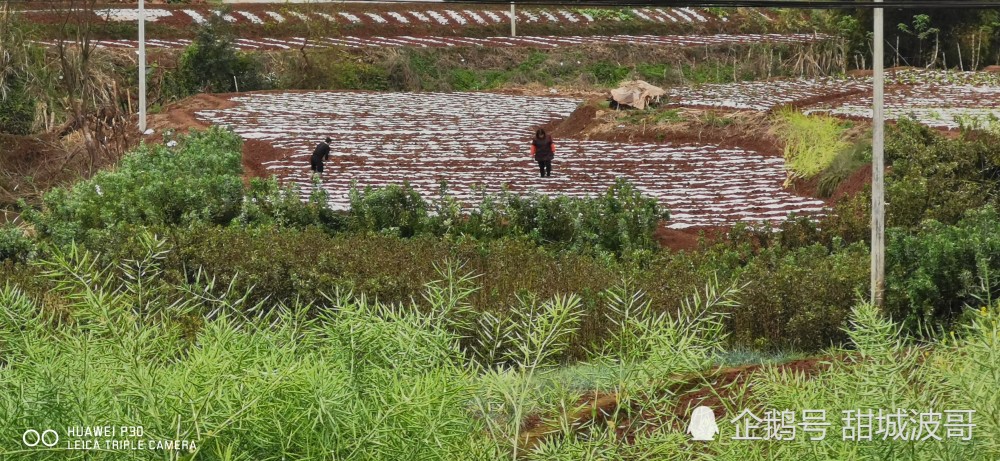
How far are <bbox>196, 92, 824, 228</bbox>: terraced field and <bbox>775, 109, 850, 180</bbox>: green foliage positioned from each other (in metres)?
0.37

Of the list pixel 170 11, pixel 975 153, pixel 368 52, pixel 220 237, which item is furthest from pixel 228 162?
pixel 170 11

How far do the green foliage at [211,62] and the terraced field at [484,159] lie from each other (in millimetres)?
5119

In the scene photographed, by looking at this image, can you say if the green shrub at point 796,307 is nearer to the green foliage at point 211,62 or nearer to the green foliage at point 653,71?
the green foliage at point 211,62

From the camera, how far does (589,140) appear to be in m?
25.9

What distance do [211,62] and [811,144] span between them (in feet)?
67.9

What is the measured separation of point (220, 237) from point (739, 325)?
510 centimetres

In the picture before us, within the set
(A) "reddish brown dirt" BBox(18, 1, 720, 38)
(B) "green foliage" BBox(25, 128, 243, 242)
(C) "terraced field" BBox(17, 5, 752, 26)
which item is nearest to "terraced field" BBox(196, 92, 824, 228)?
(B) "green foliage" BBox(25, 128, 243, 242)

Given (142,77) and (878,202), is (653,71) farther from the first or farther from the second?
(878,202)

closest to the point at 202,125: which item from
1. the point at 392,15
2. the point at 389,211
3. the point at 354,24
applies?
the point at 389,211

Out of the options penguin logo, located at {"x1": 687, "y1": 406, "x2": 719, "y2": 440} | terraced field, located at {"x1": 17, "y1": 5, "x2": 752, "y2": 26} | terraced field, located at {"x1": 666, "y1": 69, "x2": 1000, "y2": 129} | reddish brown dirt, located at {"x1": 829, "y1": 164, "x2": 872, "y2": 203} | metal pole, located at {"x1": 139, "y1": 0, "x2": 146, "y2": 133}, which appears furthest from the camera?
terraced field, located at {"x1": 17, "y1": 5, "x2": 752, "y2": 26}

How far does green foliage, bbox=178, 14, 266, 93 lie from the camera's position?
3688cm

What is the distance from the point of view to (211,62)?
36906mm

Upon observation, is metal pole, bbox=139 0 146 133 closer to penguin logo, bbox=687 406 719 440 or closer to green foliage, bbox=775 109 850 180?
green foliage, bbox=775 109 850 180

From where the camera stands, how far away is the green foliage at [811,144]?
1975 centimetres
